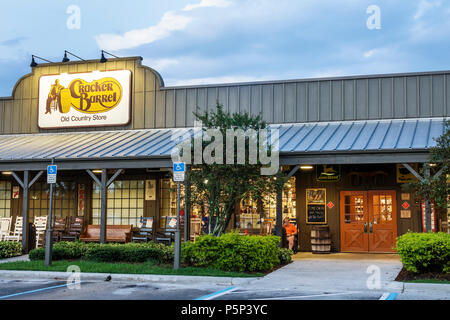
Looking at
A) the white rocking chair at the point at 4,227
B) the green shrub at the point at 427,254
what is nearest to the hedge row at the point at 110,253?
the white rocking chair at the point at 4,227

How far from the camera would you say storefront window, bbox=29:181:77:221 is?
21.9m

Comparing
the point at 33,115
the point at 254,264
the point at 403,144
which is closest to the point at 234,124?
the point at 254,264

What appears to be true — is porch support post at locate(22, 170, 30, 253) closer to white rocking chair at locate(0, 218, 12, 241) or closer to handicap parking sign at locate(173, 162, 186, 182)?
white rocking chair at locate(0, 218, 12, 241)

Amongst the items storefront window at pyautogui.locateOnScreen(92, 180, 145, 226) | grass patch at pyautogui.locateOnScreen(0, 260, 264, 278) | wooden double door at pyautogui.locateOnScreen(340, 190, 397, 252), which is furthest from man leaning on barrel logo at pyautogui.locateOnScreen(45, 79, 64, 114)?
wooden double door at pyautogui.locateOnScreen(340, 190, 397, 252)

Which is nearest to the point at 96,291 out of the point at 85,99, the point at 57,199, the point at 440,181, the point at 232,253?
the point at 232,253

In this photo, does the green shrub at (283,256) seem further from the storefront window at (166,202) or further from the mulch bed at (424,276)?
the storefront window at (166,202)

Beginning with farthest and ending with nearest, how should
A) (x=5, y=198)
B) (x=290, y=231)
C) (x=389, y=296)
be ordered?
(x=5, y=198) → (x=290, y=231) → (x=389, y=296)

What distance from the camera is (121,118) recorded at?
71.3 feet

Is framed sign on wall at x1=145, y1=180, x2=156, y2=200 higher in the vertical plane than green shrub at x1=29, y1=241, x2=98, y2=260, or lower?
higher

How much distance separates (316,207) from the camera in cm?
1956

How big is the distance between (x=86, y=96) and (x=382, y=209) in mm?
11602

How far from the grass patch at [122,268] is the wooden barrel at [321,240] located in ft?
20.4

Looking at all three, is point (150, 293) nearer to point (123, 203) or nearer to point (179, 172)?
point (179, 172)
